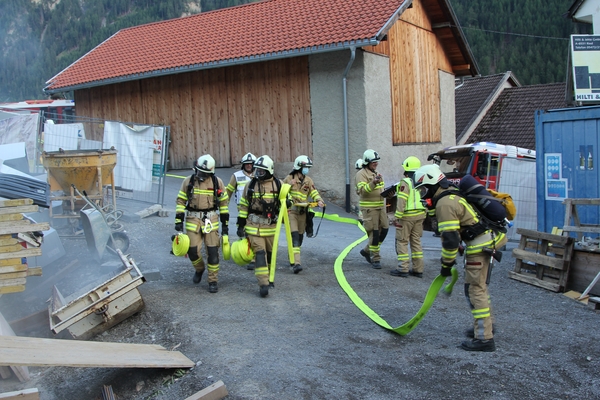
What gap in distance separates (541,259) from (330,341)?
153 inches

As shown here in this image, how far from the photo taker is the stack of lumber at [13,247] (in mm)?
A: 6672

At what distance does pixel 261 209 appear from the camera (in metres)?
7.46

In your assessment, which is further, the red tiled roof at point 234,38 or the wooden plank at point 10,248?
the red tiled roof at point 234,38

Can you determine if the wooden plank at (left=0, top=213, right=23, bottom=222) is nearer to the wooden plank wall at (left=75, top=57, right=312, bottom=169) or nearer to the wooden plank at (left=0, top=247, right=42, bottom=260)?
the wooden plank at (left=0, top=247, right=42, bottom=260)

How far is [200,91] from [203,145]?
1670 mm

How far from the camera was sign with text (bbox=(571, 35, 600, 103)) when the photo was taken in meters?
10.1

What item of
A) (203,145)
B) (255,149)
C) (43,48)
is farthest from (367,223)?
(43,48)

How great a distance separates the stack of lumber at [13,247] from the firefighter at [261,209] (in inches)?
97.7

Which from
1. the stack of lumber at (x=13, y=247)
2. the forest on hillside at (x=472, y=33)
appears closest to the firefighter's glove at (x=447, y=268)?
the stack of lumber at (x=13, y=247)

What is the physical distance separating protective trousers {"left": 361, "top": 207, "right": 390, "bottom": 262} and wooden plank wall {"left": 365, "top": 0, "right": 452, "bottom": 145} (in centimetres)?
794

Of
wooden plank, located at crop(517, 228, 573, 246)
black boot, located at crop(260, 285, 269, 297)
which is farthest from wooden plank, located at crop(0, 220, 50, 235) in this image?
wooden plank, located at crop(517, 228, 573, 246)

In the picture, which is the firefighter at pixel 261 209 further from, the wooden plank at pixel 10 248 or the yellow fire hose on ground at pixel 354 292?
the wooden plank at pixel 10 248

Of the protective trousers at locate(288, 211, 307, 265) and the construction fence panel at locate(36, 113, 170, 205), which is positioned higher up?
the construction fence panel at locate(36, 113, 170, 205)

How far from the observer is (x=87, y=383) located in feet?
18.1
